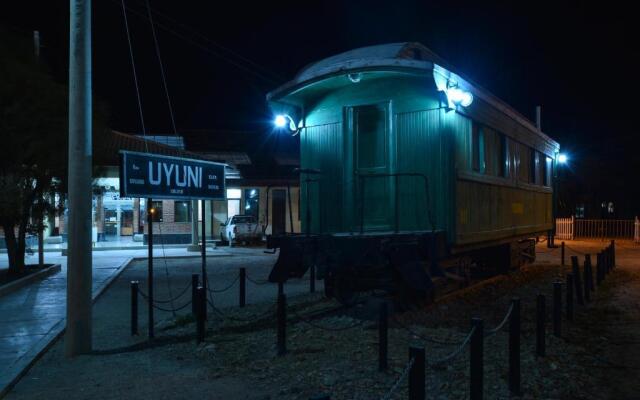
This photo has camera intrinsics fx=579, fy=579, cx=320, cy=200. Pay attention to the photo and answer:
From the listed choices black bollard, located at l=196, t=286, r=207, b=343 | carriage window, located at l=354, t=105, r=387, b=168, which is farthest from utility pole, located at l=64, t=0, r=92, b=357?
carriage window, located at l=354, t=105, r=387, b=168

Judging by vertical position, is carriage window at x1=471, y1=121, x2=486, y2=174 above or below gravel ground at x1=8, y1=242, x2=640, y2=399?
above

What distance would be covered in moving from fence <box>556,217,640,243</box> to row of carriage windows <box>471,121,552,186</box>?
16.7m

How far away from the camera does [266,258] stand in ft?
68.5

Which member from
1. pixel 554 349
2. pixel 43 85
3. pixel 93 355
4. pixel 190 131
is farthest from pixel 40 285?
pixel 190 131

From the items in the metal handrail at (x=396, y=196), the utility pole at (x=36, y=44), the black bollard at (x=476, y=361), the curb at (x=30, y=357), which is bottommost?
the curb at (x=30, y=357)

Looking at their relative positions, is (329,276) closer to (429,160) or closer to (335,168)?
(335,168)

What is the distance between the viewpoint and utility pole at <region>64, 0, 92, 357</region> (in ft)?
23.2

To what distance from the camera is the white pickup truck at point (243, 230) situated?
26516 mm

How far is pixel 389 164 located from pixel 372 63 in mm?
1592

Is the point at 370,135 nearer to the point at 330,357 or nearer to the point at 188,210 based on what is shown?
the point at 330,357

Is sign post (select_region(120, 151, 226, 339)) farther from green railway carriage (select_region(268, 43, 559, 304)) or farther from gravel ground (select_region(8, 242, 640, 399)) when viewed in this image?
green railway carriage (select_region(268, 43, 559, 304))

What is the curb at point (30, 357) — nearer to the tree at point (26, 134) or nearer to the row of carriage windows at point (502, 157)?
the tree at point (26, 134)

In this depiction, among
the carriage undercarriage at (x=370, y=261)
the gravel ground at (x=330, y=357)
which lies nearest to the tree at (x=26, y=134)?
the gravel ground at (x=330, y=357)

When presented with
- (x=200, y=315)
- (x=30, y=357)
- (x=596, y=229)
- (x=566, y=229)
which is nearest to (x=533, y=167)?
(x=200, y=315)
